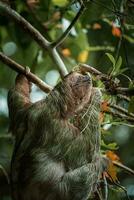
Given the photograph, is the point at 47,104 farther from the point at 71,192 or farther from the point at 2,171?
the point at 2,171

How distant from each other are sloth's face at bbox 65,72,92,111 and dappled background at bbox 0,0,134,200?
252 millimetres

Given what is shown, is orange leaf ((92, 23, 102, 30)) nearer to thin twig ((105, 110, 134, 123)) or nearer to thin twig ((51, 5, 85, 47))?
thin twig ((51, 5, 85, 47))

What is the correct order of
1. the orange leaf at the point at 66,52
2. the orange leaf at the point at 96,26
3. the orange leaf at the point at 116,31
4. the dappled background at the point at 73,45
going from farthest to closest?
the orange leaf at the point at 66,52
the orange leaf at the point at 96,26
the orange leaf at the point at 116,31
the dappled background at the point at 73,45

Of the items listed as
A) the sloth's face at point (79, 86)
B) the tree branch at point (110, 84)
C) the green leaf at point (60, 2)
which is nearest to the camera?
the tree branch at point (110, 84)

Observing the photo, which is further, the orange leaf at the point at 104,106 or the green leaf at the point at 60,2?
the green leaf at the point at 60,2

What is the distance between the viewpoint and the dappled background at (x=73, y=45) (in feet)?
18.0

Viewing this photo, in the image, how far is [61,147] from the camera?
4809mm

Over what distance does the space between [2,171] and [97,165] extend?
1.07 metres

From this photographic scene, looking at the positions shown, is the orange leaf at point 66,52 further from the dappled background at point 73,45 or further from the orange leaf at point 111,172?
the orange leaf at point 111,172

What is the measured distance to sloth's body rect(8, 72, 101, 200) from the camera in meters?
4.71

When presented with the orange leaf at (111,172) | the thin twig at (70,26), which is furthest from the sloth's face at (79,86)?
the orange leaf at (111,172)

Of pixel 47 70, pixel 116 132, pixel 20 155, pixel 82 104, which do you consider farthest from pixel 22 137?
pixel 116 132

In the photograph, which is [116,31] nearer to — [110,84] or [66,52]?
[66,52]

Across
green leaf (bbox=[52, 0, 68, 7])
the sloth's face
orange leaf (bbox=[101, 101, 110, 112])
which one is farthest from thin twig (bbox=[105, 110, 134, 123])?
green leaf (bbox=[52, 0, 68, 7])
